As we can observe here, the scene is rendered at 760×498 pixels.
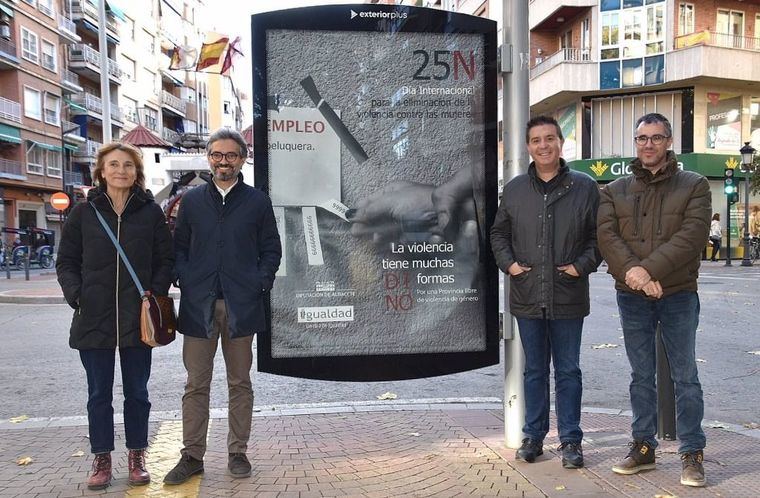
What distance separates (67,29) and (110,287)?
161 ft

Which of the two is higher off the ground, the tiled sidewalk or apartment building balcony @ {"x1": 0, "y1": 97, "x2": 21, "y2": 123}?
apartment building balcony @ {"x1": 0, "y1": 97, "x2": 21, "y2": 123}

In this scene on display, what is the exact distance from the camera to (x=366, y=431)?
4.98m

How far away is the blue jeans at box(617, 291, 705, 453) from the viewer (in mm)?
3873

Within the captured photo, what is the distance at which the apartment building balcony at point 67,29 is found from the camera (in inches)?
1784

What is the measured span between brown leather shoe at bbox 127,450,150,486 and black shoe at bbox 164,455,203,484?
0.43 ft

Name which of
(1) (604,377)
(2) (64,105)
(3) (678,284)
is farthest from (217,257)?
(2) (64,105)

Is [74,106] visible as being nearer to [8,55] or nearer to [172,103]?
[8,55]

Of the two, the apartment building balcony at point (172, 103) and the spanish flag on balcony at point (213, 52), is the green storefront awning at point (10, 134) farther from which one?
the apartment building balcony at point (172, 103)

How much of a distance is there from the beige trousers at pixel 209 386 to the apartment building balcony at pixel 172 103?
61.8 m

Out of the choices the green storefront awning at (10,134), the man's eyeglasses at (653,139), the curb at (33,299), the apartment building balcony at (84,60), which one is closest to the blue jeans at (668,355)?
the man's eyeglasses at (653,139)

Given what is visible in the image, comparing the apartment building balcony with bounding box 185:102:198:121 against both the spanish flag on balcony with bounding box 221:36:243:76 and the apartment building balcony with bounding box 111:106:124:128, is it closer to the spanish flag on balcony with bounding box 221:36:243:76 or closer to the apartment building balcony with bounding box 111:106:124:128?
the apartment building balcony with bounding box 111:106:124:128

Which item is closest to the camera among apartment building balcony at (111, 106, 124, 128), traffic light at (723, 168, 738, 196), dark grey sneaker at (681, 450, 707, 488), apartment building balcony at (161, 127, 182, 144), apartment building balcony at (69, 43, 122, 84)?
dark grey sneaker at (681, 450, 707, 488)

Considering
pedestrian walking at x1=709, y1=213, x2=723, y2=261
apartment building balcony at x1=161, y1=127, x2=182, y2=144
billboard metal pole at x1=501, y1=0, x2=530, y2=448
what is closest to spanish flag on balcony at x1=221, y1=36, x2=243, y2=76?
pedestrian walking at x1=709, y1=213, x2=723, y2=261

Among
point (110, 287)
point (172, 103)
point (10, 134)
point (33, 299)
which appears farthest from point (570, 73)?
point (172, 103)
